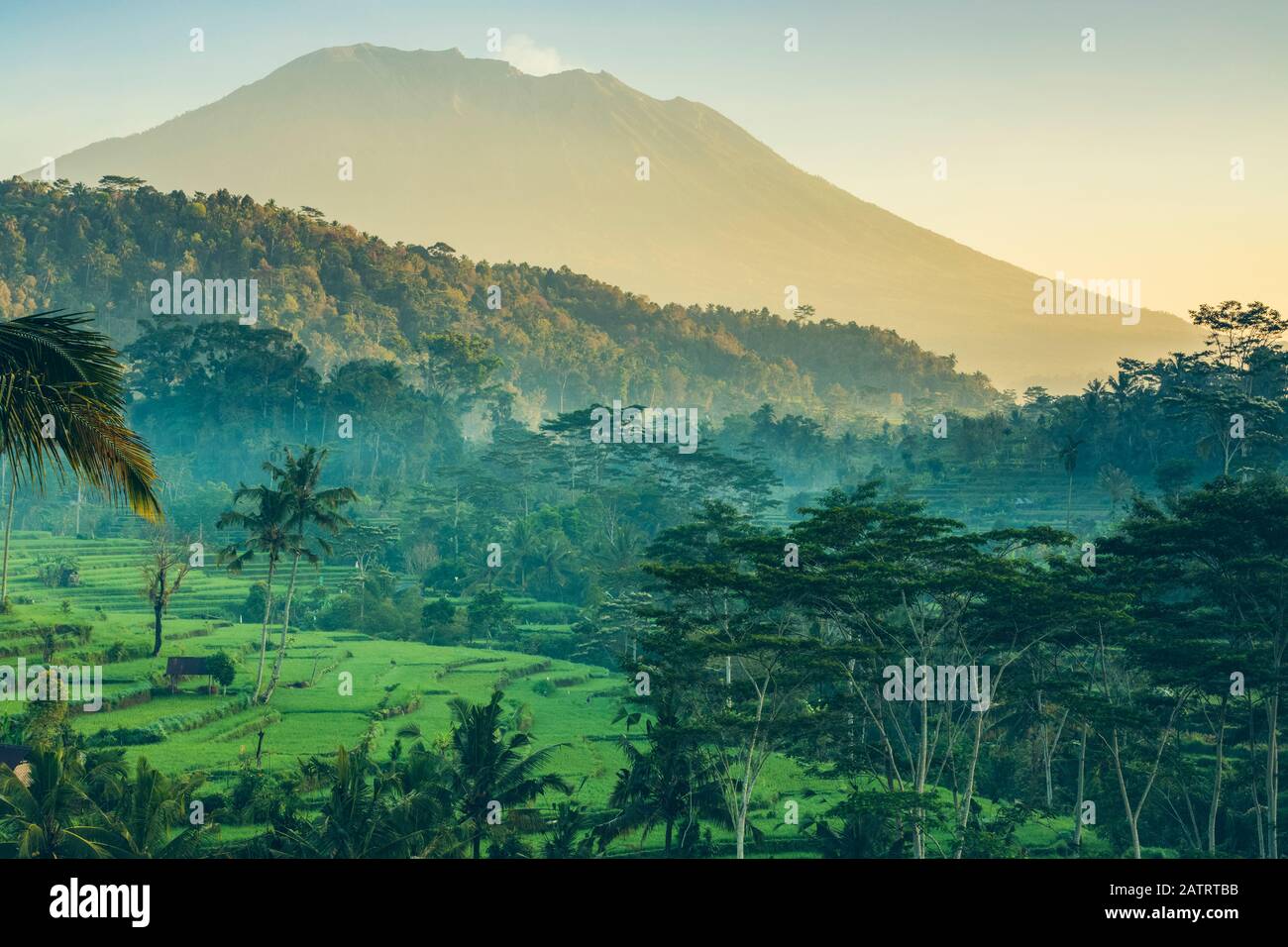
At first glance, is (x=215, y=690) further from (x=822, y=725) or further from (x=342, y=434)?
(x=342, y=434)

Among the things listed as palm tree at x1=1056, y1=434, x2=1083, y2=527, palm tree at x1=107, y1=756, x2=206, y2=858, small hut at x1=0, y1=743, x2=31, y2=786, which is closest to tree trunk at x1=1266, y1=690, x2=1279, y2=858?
palm tree at x1=107, y1=756, x2=206, y2=858

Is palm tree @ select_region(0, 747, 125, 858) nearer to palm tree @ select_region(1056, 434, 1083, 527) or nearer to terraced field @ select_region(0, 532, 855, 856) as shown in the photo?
terraced field @ select_region(0, 532, 855, 856)

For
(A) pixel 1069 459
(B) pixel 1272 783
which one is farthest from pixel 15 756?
(A) pixel 1069 459

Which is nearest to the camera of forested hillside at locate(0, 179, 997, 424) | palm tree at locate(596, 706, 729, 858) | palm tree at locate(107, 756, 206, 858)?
palm tree at locate(107, 756, 206, 858)

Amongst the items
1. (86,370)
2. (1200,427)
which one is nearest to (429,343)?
(1200,427)

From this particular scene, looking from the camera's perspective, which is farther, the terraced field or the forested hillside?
the forested hillside

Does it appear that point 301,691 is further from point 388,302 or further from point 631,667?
point 388,302

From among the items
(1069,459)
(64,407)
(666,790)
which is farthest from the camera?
(1069,459)
